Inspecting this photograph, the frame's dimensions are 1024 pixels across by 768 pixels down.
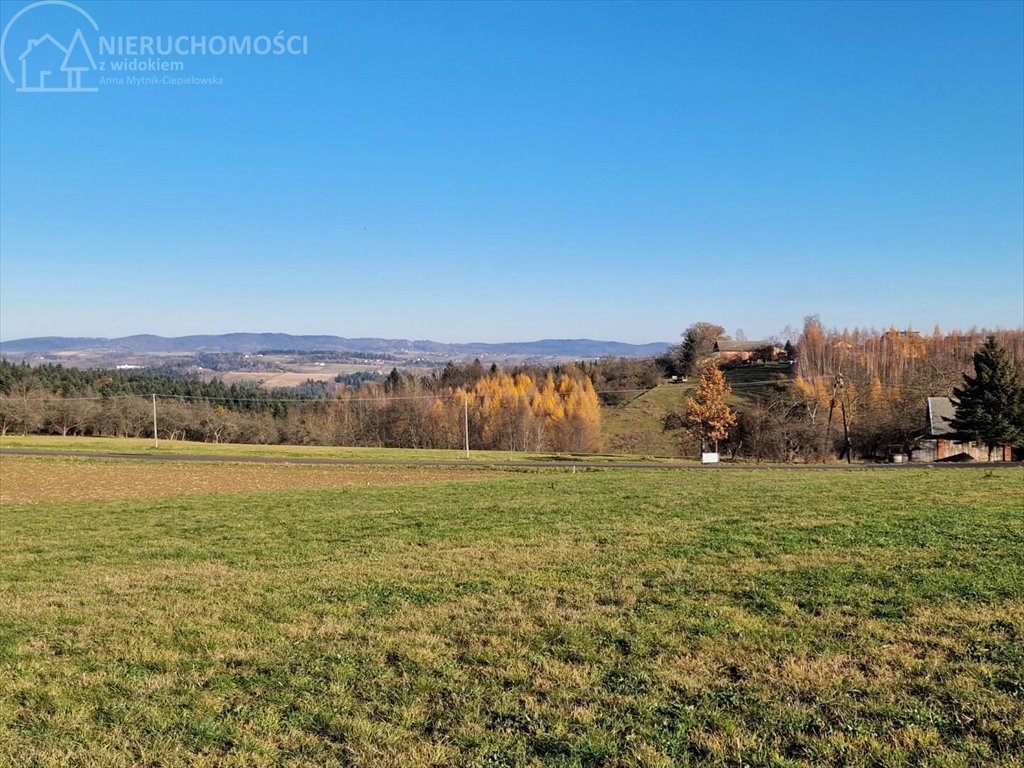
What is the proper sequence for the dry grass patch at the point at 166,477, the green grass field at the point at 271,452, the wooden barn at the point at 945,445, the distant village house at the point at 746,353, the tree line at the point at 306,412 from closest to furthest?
1. the dry grass patch at the point at 166,477
2. the green grass field at the point at 271,452
3. the wooden barn at the point at 945,445
4. the tree line at the point at 306,412
5. the distant village house at the point at 746,353

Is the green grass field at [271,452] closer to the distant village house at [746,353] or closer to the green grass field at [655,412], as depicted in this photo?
the green grass field at [655,412]

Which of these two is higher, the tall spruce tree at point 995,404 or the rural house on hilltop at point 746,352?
the rural house on hilltop at point 746,352

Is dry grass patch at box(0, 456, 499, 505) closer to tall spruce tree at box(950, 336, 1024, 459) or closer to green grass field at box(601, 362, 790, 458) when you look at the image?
tall spruce tree at box(950, 336, 1024, 459)

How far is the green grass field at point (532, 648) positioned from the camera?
5.11 m

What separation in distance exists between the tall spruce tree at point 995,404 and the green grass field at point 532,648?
5415cm

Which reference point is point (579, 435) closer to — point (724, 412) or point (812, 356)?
point (724, 412)

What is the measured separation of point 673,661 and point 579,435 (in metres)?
87.9

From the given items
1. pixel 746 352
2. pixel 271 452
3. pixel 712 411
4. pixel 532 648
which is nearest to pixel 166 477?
pixel 271 452

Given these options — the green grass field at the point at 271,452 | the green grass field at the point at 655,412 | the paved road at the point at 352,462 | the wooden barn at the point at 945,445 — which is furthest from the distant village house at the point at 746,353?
the paved road at the point at 352,462

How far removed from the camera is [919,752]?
477 cm

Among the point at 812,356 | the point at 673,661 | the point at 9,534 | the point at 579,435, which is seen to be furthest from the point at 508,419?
the point at 673,661

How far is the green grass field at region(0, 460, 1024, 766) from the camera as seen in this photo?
5105 millimetres

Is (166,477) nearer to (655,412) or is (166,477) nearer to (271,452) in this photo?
(271,452)

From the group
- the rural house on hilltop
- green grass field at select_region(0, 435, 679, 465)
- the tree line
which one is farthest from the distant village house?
green grass field at select_region(0, 435, 679, 465)
